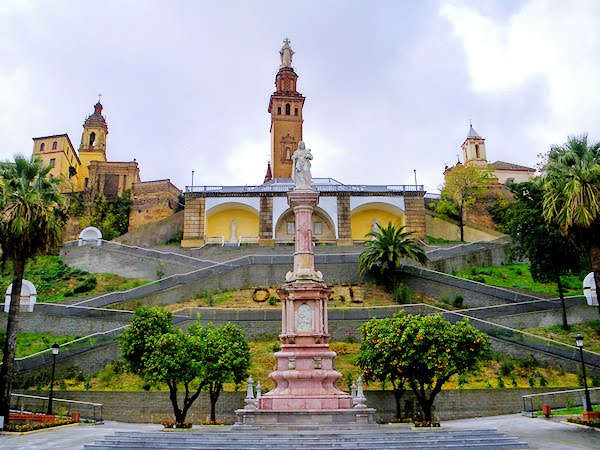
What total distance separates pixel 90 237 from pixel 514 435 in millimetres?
36861

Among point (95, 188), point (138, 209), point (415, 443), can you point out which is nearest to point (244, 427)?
point (415, 443)

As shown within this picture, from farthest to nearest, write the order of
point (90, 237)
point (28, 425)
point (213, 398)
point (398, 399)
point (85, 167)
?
point (85, 167), point (90, 237), point (398, 399), point (213, 398), point (28, 425)

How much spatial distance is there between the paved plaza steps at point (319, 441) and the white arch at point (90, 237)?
31.6m

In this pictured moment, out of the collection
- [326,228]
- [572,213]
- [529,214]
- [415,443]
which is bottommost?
[415,443]

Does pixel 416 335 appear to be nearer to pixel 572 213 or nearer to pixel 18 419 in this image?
pixel 572 213

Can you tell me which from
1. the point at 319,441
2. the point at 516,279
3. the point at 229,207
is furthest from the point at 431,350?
the point at 229,207

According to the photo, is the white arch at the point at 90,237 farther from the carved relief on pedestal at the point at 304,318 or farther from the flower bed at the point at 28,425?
the carved relief on pedestal at the point at 304,318

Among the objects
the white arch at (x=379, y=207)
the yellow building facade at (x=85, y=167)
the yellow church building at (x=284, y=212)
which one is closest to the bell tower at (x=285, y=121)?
the yellow church building at (x=284, y=212)

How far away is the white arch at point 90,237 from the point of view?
143 ft

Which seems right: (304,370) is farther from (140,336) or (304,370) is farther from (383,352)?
(140,336)

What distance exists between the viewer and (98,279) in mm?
40031

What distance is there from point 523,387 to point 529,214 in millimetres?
9685

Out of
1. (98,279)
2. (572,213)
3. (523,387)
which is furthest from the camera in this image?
(98,279)

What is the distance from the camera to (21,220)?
61.8 feet
